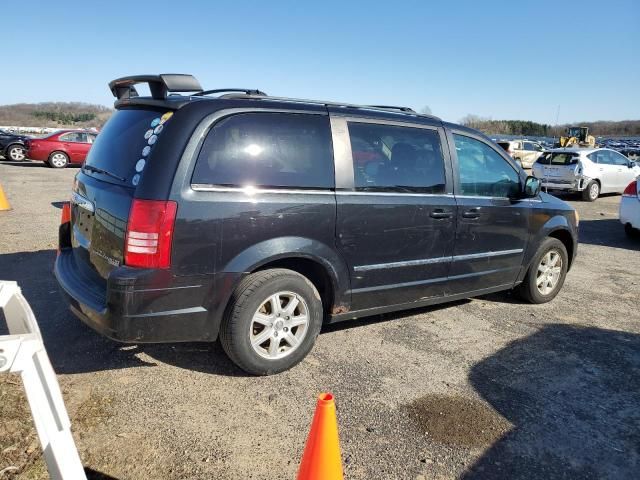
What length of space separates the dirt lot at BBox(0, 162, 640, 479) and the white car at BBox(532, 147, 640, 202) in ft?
36.2

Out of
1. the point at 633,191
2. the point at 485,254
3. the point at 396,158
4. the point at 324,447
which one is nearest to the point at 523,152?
the point at 633,191

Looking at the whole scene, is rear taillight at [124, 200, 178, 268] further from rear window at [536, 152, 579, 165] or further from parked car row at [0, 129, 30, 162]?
parked car row at [0, 129, 30, 162]

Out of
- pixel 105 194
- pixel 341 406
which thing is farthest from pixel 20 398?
pixel 341 406

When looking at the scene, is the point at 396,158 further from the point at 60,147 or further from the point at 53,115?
the point at 53,115

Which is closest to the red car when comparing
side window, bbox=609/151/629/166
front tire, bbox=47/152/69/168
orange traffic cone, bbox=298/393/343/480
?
front tire, bbox=47/152/69/168

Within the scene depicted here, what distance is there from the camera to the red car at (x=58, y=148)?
736 inches

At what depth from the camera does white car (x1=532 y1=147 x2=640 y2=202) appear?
1468 centimetres

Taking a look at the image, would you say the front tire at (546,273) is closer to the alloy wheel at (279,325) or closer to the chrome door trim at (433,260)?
the chrome door trim at (433,260)

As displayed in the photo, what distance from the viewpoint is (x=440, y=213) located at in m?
4.10

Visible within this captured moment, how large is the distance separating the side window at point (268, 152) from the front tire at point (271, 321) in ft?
2.10

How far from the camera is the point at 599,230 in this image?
33.8ft

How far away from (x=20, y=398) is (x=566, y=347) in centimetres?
408

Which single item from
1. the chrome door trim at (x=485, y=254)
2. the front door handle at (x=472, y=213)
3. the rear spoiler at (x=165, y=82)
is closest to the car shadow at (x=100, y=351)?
the rear spoiler at (x=165, y=82)

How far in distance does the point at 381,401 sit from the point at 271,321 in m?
0.89
